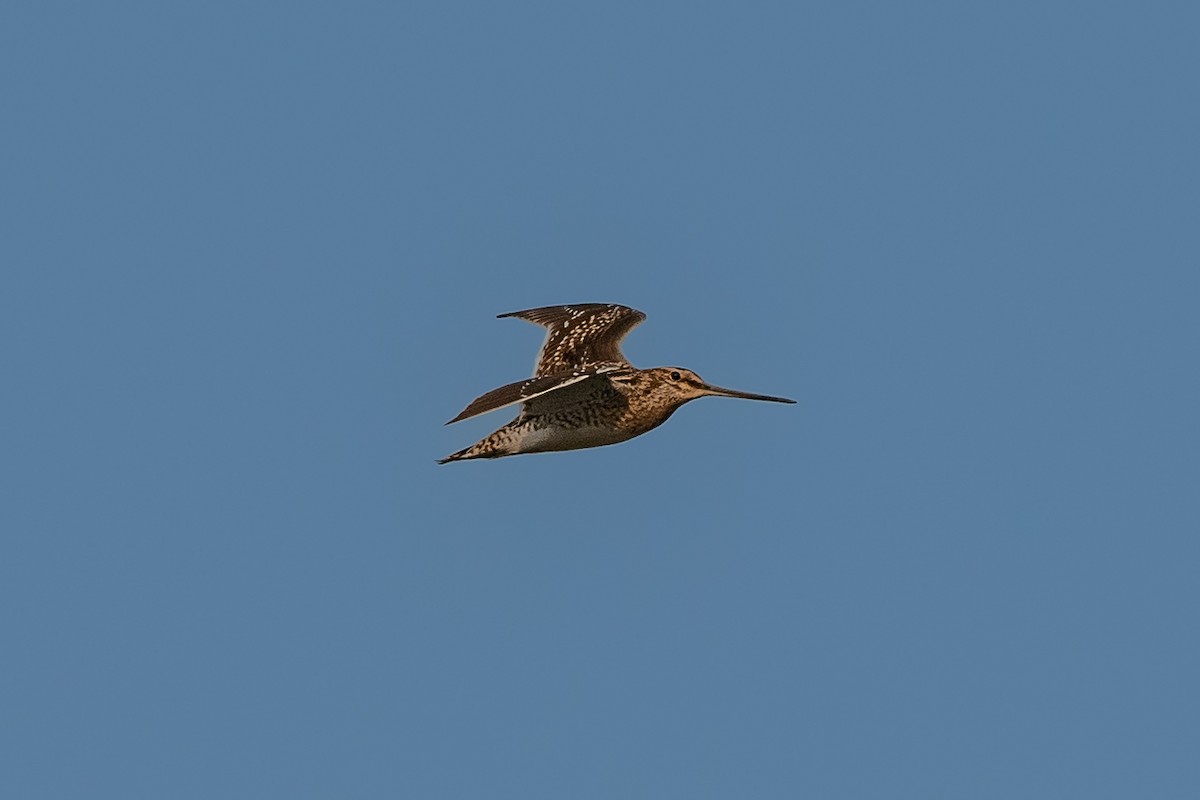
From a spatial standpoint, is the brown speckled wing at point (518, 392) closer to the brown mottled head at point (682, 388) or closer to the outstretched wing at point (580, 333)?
the brown mottled head at point (682, 388)

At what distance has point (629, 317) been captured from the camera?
73.2ft

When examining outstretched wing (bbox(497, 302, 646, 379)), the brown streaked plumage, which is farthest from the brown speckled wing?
outstretched wing (bbox(497, 302, 646, 379))

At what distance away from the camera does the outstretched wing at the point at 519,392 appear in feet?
57.8

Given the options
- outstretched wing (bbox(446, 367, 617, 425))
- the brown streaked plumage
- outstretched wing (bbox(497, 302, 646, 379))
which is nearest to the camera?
outstretched wing (bbox(446, 367, 617, 425))

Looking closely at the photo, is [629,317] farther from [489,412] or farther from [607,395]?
[489,412]

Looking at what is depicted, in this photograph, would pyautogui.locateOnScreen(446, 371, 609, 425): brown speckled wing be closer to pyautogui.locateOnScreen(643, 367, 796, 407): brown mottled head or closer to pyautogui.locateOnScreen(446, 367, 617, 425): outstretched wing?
pyautogui.locateOnScreen(446, 367, 617, 425): outstretched wing

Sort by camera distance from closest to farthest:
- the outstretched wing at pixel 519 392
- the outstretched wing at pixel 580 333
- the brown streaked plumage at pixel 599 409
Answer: the outstretched wing at pixel 519 392 → the brown streaked plumage at pixel 599 409 → the outstretched wing at pixel 580 333

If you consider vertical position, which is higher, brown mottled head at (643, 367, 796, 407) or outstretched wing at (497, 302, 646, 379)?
outstretched wing at (497, 302, 646, 379)

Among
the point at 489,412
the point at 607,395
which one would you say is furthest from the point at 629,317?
the point at 489,412

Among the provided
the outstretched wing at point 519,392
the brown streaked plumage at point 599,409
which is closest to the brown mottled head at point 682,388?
the brown streaked plumage at point 599,409

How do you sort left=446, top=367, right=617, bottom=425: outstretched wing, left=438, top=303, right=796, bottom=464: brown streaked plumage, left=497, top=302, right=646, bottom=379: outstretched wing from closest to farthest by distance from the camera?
left=446, top=367, right=617, bottom=425: outstretched wing
left=438, top=303, right=796, bottom=464: brown streaked plumage
left=497, top=302, right=646, bottom=379: outstretched wing

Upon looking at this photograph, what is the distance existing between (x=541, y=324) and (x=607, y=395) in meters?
2.89

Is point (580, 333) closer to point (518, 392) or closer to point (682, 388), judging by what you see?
point (682, 388)

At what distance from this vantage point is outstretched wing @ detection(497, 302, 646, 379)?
71.4 ft
